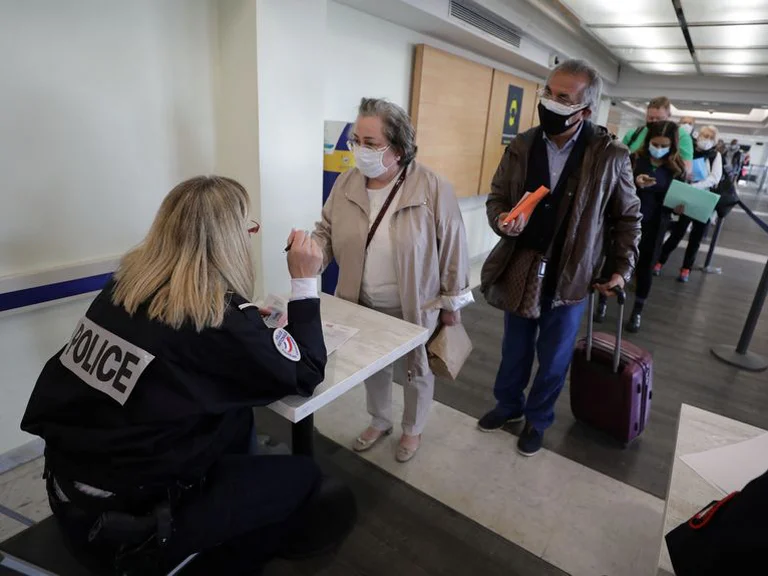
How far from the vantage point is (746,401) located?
264 cm

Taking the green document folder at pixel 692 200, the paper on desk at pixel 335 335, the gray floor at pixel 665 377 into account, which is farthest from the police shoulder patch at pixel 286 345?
the green document folder at pixel 692 200

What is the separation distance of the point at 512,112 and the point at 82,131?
13.4 ft

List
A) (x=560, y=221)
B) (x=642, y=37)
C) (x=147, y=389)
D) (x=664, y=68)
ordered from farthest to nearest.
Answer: (x=664, y=68), (x=642, y=37), (x=560, y=221), (x=147, y=389)

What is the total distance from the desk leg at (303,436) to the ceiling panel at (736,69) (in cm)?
636

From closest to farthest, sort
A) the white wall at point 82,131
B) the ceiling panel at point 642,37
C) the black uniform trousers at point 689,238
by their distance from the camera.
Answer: the white wall at point 82,131
the ceiling panel at point 642,37
the black uniform trousers at point 689,238

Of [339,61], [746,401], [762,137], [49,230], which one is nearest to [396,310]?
[49,230]

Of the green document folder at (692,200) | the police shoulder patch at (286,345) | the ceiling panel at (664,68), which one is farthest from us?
the ceiling panel at (664,68)

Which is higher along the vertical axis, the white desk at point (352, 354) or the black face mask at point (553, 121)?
the black face mask at point (553, 121)

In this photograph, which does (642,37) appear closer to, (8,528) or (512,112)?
(512,112)

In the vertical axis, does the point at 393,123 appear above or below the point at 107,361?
above

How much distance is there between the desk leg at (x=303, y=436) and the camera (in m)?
1.60

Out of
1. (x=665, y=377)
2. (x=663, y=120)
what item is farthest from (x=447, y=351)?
(x=663, y=120)

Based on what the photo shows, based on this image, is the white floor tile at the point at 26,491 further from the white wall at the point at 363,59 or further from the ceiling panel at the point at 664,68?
the ceiling panel at the point at 664,68

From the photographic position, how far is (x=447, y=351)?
179cm
